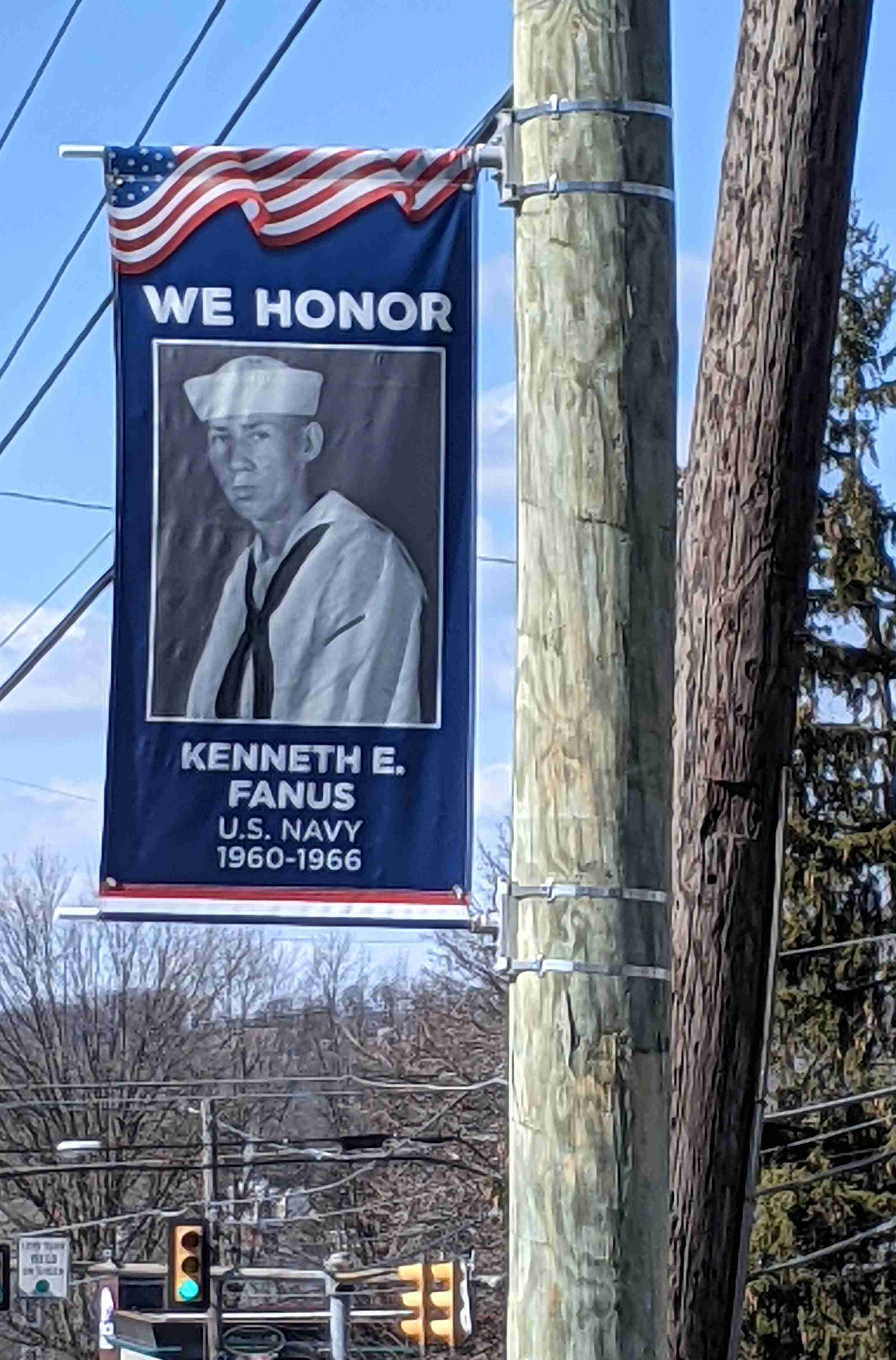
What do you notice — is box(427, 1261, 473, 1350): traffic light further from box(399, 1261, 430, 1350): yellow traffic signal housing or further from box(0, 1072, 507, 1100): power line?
box(0, 1072, 507, 1100): power line

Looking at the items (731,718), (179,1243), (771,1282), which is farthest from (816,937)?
(731,718)

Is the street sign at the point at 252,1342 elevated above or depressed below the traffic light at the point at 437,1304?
below

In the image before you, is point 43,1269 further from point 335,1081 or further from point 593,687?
point 593,687

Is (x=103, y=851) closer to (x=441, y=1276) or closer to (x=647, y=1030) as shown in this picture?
(x=647, y=1030)

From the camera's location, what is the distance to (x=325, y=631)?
13.3ft

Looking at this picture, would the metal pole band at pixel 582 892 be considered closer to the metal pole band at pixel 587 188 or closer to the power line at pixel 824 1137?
the metal pole band at pixel 587 188

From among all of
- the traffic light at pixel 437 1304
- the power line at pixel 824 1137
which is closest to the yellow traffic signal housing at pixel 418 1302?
the traffic light at pixel 437 1304

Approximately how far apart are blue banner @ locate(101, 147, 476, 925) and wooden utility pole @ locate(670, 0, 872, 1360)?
5.37ft

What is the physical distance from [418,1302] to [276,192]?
1983 centimetres

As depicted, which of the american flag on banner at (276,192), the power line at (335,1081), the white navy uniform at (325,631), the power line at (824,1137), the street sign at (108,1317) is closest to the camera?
the white navy uniform at (325,631)

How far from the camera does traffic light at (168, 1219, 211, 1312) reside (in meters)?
20.9

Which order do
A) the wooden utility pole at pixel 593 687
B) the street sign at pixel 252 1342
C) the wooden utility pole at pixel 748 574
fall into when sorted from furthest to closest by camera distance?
the street sign at pixel 252 1342
the wooden utility pole at pixel 748 574
the wooden utility pole at pixel 593 687

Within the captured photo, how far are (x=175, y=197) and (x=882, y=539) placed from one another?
20.5 metres

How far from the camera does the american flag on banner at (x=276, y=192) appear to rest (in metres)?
4.18
